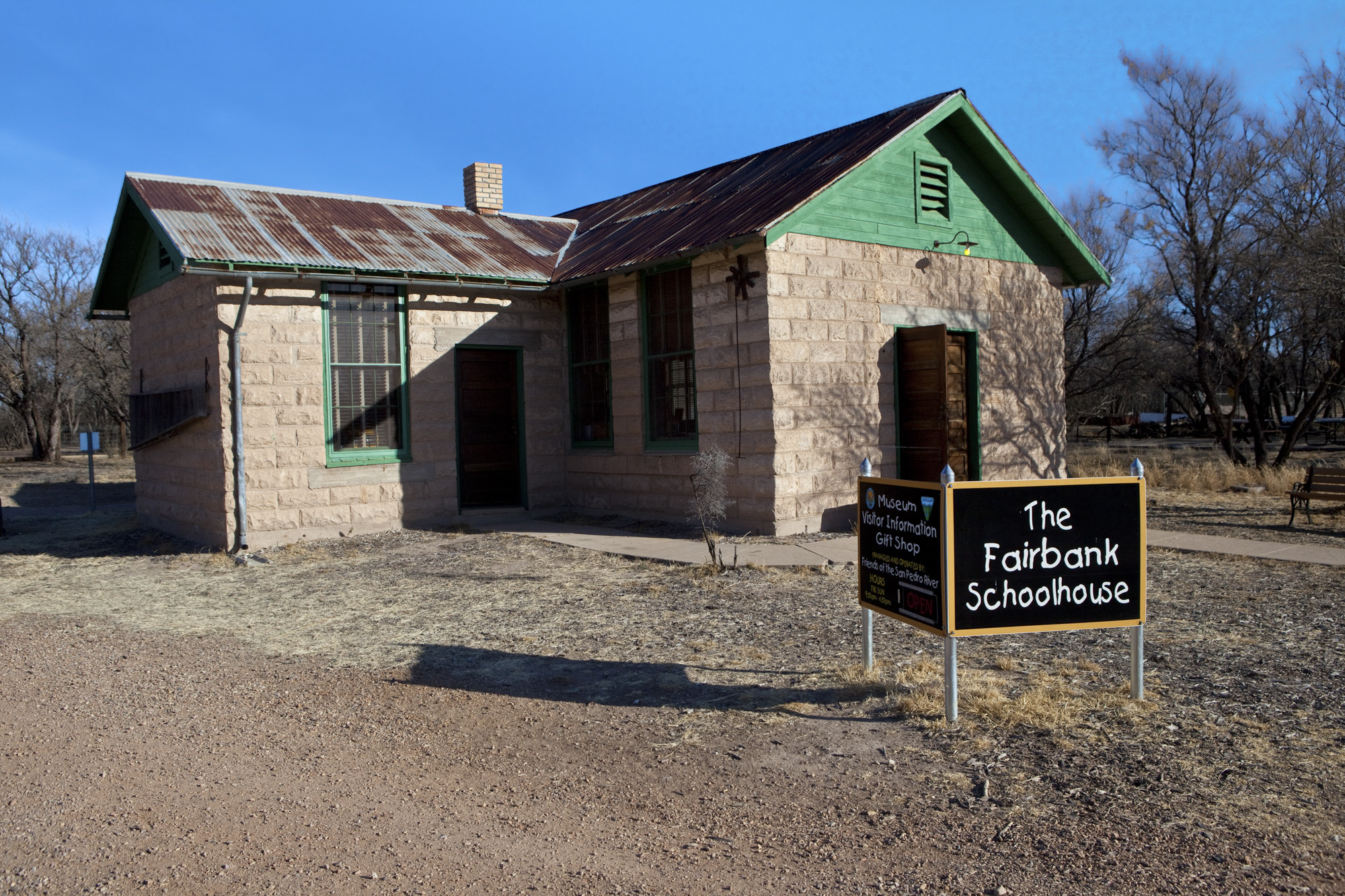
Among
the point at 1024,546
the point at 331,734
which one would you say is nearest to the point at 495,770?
the point at 331,734

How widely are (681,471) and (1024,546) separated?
303 inches

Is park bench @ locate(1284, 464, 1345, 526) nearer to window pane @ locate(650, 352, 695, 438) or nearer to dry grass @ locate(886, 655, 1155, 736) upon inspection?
window pane @ locate(650, 352, 695, 438)

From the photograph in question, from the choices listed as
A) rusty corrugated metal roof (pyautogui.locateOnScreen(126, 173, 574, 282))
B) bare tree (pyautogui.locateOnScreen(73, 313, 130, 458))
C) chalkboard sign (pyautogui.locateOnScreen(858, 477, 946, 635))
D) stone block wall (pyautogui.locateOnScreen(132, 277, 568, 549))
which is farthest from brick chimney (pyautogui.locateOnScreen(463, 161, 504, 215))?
bare tree (pyautogui.locateOnScreen(73, 313, 130, 458))

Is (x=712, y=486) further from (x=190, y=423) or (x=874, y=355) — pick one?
(x=190, y=423)

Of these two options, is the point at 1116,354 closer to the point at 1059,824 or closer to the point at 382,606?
the point at 382,606

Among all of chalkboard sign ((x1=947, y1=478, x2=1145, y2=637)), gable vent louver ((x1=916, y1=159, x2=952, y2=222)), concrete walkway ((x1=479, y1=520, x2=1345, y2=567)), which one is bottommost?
concrete walkway ((x1=479, y1=520, x2=1345, y2=567))

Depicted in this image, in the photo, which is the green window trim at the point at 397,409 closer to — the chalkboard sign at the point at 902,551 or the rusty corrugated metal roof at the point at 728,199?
the rusty corrugated metal roof at the point at 728,199

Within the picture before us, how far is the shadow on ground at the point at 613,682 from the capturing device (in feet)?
18.3

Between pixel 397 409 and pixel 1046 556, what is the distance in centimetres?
990

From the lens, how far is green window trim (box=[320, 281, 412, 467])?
1250 cm

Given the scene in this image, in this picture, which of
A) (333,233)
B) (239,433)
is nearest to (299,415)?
(239,433)

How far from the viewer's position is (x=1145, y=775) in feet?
14.1

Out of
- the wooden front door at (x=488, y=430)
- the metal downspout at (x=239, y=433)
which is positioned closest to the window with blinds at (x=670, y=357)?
the wooden front door at (x=488, y=430)

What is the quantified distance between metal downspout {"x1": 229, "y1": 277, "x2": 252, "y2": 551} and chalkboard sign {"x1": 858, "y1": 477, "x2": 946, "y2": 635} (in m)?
8.53
